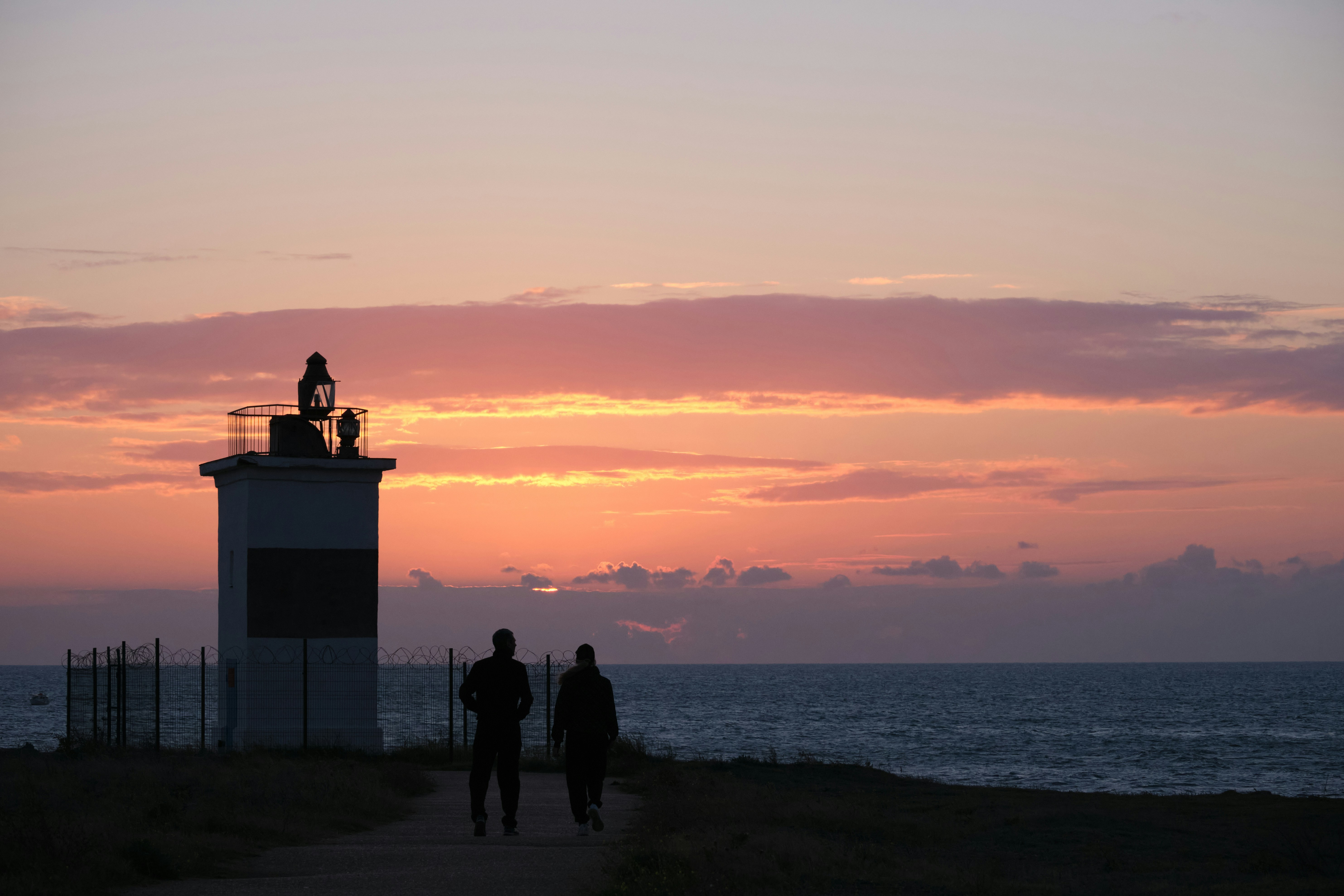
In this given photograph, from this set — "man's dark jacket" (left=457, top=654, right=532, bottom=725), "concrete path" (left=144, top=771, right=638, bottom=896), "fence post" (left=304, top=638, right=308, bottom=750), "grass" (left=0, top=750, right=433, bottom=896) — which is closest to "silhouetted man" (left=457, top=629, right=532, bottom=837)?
"man's dark jacket" (left=457, top=654, right=532, bottom=725)

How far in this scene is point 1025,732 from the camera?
246 feet

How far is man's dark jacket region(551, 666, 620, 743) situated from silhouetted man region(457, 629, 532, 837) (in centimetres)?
43

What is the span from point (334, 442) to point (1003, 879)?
1844cm

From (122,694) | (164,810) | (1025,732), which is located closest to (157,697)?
(122,694)

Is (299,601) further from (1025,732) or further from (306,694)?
(1025,732)

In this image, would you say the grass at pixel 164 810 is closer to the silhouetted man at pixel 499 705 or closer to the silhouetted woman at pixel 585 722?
the silhouetted man at pixel 499 705

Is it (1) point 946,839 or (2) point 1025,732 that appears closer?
(1) point 946,839

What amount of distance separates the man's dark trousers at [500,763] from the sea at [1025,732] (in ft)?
62.0

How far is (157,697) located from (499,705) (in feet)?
51.2

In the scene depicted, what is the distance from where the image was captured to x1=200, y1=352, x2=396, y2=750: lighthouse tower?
25875mm

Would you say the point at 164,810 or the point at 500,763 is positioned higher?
the point at 500,763

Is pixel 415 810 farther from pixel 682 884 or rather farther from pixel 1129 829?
pixel 1129 829

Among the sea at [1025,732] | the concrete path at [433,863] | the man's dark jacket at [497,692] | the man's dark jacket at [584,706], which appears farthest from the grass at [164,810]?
the sea at [1025,732]

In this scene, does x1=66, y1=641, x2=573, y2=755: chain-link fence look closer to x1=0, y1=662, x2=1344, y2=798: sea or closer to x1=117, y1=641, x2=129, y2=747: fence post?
x1=117, y1=641, x2=129, y2=747: fence post
